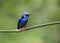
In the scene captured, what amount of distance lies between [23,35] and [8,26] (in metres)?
0.41

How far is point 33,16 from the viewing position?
220 inches

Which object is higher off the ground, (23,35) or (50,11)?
(50,11)

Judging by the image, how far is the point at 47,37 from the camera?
18.4ft

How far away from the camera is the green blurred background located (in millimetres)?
5480

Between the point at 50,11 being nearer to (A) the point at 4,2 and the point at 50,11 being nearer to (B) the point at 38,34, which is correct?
(B) the point at 38,34

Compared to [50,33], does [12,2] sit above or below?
above

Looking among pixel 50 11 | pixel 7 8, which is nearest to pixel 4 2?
pixel 7 8

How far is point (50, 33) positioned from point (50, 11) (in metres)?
0.49

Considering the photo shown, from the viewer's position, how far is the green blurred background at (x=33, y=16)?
548 centimetres

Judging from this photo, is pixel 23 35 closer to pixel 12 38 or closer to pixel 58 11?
pixel 12 38

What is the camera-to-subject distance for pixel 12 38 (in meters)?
5.69

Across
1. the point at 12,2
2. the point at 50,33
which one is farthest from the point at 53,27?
the point at 12,2

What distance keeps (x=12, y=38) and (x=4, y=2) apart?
835 millimetres

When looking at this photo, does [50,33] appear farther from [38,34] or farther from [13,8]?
[13,8]
